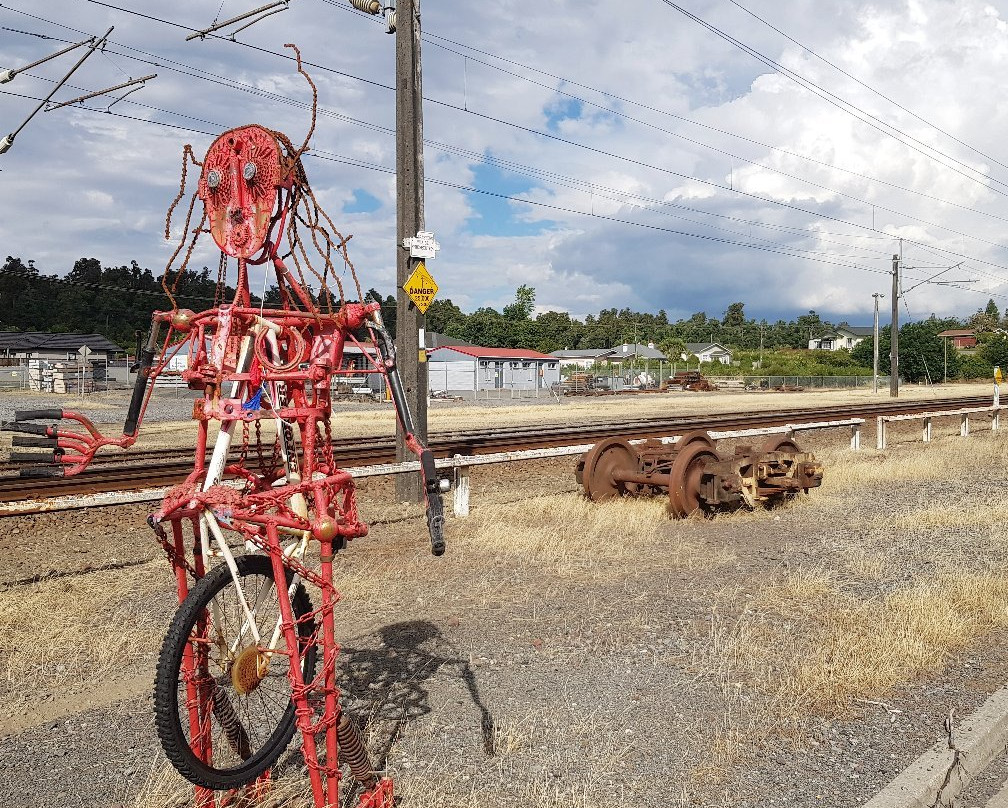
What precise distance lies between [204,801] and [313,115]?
267 cm

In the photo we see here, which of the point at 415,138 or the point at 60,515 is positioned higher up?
the point at 415,138

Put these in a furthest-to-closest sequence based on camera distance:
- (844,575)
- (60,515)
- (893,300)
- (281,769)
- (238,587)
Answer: (893,300) < (60,515) < (844,575) < (281,769) < (238,587)

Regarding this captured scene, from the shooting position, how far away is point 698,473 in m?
9.95

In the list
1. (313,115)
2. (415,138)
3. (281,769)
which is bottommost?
(281,769)

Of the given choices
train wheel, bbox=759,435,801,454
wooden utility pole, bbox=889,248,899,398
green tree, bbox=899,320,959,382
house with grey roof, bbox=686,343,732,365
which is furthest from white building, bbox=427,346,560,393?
house with grey roof, bbox=686,343,732,365

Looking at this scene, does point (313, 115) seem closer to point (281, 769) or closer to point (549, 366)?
point (281, 769)

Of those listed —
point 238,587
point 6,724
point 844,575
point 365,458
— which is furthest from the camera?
point 365,458

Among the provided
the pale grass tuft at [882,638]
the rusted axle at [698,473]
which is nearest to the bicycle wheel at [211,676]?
the pale grass tuft at [882,638]

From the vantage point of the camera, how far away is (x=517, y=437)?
59.1 ft

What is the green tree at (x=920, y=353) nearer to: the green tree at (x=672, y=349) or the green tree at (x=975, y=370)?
the green tree at (x=975, y=370)

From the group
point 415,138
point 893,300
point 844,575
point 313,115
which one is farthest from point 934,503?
Answer: point 893,300

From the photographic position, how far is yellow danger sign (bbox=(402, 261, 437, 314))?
10945 millimetres

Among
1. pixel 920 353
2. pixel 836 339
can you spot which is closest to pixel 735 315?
pixel 836 339

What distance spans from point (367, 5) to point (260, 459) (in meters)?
9.38
